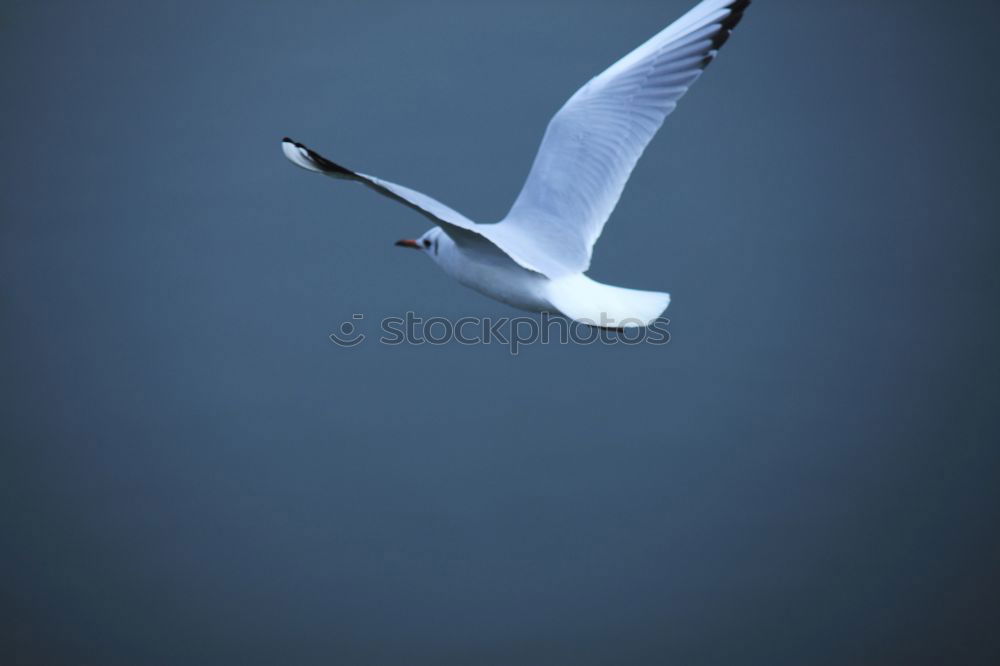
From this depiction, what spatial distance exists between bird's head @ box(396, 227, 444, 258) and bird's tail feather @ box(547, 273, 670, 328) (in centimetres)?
42

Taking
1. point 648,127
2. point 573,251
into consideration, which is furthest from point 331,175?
point 648,127

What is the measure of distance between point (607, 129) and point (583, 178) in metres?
0.17

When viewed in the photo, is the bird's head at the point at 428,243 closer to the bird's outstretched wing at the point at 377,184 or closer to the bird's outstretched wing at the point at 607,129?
the bird's outstretched wing at the point at 607,129

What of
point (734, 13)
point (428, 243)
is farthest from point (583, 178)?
point (734, 13)

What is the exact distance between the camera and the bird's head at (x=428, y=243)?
331 centimetres

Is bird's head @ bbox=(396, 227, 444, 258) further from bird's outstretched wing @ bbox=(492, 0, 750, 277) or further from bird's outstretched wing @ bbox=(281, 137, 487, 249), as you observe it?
bird's outstretched wing @ bbox=(281, 137, 487, 249)

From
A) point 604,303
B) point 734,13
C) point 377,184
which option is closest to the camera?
point 377,184

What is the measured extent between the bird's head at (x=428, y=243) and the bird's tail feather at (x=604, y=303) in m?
0.42

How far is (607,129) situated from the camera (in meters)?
3.42

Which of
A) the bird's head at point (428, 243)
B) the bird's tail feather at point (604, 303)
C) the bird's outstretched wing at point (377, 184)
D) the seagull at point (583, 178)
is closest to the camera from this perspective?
the bird's outstretched wing at point (377, 184)

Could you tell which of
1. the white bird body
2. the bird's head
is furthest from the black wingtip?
the bird's head

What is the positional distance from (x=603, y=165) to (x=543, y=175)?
7.3 inches

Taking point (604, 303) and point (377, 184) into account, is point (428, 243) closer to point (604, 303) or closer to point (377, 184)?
point (604, 303)

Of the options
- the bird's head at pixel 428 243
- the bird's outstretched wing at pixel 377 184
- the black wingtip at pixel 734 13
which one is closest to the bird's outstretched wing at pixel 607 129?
the black wingtip at pixel 734 13
